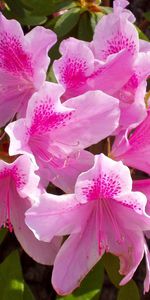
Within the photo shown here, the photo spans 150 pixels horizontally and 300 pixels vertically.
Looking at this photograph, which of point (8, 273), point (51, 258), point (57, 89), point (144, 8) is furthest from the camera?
point (144, 8)

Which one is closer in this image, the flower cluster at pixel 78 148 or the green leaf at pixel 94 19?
the flower cluster at pixel 78 148

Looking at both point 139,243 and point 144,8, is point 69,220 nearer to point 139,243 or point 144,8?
point 139,243

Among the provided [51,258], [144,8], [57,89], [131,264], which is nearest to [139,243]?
[131,264]

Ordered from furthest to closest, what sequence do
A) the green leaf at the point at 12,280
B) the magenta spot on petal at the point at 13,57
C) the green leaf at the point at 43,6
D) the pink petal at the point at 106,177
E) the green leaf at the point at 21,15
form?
1. the green leaf at the point at 21,15
2. the green leaf at the point at 43,6
3. the green leaf at the point at 12,280
4. the magenta spot on petal at the point at 13,57
5. the pink petal at the point at 106,177

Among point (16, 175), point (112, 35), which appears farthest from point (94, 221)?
point (112, 35)

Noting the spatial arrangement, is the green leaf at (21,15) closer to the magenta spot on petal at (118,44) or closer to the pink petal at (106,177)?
the magenta spot on petal at (118,44)

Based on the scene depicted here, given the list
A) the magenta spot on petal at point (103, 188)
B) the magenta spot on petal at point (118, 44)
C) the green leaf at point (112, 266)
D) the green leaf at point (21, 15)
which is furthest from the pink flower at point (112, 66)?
the green leaf at point (21, 15)

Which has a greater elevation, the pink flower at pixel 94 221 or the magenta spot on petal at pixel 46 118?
the magenta spot on petal at pixel 46 118
